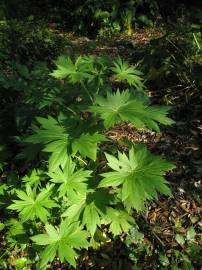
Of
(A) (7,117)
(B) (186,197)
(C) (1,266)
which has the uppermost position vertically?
(A) (7,117)

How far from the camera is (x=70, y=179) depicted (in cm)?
316

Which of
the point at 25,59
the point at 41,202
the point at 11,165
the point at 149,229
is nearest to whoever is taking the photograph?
the point at 41,202

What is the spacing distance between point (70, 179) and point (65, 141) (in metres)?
0.36

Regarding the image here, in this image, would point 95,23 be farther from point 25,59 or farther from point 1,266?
point 1,266

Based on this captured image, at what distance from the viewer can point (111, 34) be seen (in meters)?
9.33

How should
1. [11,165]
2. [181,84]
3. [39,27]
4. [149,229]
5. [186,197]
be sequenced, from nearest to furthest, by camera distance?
[149,229]
[186,197]
[11,165]
[181,84]
[39,27]

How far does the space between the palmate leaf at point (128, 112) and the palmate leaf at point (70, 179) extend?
0.53 metres

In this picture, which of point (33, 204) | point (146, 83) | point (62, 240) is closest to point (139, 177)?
point (62, 240)

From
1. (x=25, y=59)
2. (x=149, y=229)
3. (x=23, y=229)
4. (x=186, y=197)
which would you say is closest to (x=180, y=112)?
(x=186, y=197)

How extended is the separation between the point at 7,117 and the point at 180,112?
2.29 metres

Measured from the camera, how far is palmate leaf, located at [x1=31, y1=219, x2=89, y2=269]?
2883 mm

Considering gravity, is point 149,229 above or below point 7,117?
below

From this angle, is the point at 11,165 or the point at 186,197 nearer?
the point at 186,197

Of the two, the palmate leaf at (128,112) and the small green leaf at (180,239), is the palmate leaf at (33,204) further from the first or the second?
the small green leaf at (180,239)
